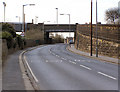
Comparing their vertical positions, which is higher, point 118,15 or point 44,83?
point 118,15

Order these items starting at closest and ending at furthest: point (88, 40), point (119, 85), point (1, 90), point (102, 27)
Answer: point (1, 90), point (119, 85), point (102, 27), point (88, 40)

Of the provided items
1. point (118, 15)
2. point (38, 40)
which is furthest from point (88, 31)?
point (38, 40)

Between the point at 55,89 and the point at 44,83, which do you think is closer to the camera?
the point at 55,89

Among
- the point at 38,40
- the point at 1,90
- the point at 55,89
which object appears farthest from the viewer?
the point at 38,40

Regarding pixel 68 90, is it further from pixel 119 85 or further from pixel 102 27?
pixel 102 27

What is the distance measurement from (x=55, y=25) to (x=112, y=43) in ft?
196

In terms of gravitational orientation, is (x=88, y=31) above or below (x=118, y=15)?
below

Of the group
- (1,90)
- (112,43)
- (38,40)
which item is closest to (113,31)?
(112,43)

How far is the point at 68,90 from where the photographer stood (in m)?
10.8

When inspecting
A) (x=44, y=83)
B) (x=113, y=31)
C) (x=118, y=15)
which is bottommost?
(x=44, y=83)

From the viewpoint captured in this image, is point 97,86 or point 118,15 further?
point 118,15

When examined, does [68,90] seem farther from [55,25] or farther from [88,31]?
[55,25]

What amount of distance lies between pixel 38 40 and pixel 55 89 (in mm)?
77676

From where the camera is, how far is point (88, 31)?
46812 millimetres
